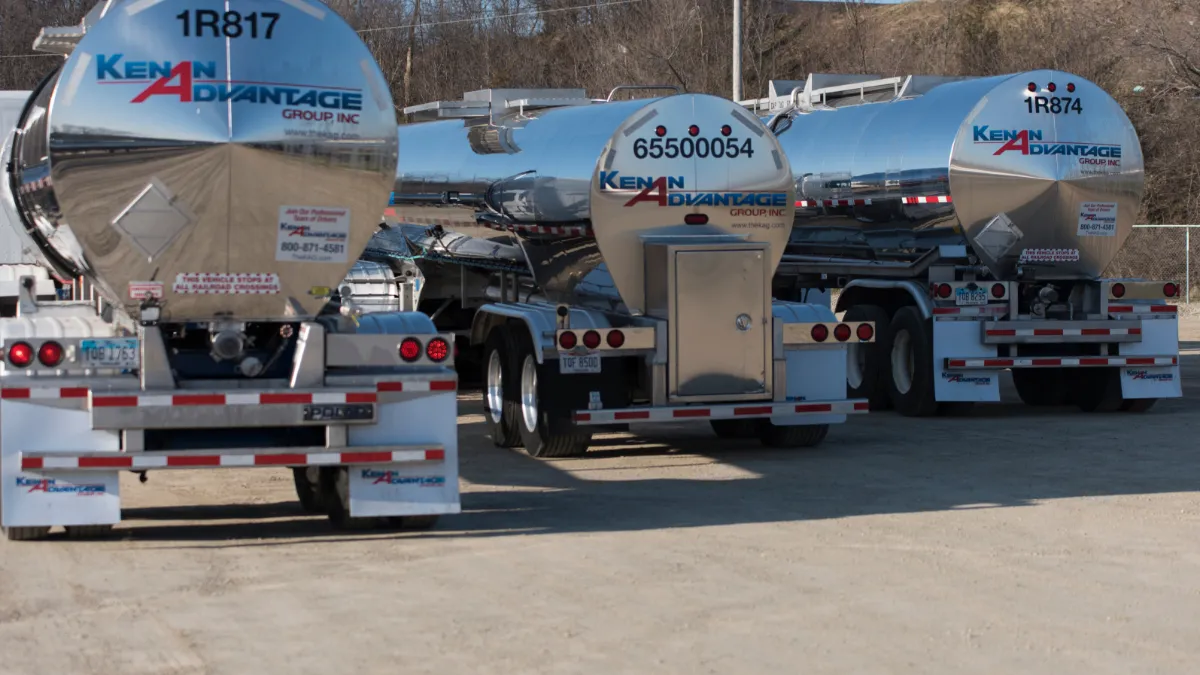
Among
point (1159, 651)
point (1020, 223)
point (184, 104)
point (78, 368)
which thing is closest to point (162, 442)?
point (78, 368)

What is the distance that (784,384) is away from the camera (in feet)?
42.9

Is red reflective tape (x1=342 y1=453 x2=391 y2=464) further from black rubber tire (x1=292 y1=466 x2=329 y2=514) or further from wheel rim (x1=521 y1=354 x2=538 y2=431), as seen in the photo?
wheel rim (x1=521 y1=354 x2=538 y2=431)

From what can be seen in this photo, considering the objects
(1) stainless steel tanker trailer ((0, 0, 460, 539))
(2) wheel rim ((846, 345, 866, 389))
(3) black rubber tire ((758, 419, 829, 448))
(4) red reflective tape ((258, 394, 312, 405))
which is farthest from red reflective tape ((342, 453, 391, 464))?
(2) wheel rim ((846, 345, 866, 389))

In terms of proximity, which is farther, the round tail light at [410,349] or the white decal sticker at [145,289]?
the round tail light at [410,349]

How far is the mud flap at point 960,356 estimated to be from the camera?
16.0 m

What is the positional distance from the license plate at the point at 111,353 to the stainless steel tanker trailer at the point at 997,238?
862 centimetres

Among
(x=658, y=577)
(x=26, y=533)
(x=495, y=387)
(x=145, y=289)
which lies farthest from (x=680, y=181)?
(x=26, y=533)

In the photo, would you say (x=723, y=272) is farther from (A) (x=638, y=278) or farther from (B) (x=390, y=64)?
(B) (x=390, y=64)

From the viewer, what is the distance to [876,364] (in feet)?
56.1

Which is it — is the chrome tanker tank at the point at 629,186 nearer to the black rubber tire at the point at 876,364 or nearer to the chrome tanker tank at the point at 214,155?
the chrome tanker tank at the point at 214,155

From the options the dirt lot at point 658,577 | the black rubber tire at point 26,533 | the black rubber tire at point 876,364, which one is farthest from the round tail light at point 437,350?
the black rubber tire at point 876,364

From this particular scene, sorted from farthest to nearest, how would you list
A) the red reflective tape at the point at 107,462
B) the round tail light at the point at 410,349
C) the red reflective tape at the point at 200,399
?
the round tail light at the point at 410,349
the red reflective tape at the point at 200,399
the red reflective tape at the point at 107,462

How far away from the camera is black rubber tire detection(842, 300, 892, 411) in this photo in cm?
1702

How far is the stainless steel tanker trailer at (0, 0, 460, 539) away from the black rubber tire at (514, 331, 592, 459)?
135 inches
